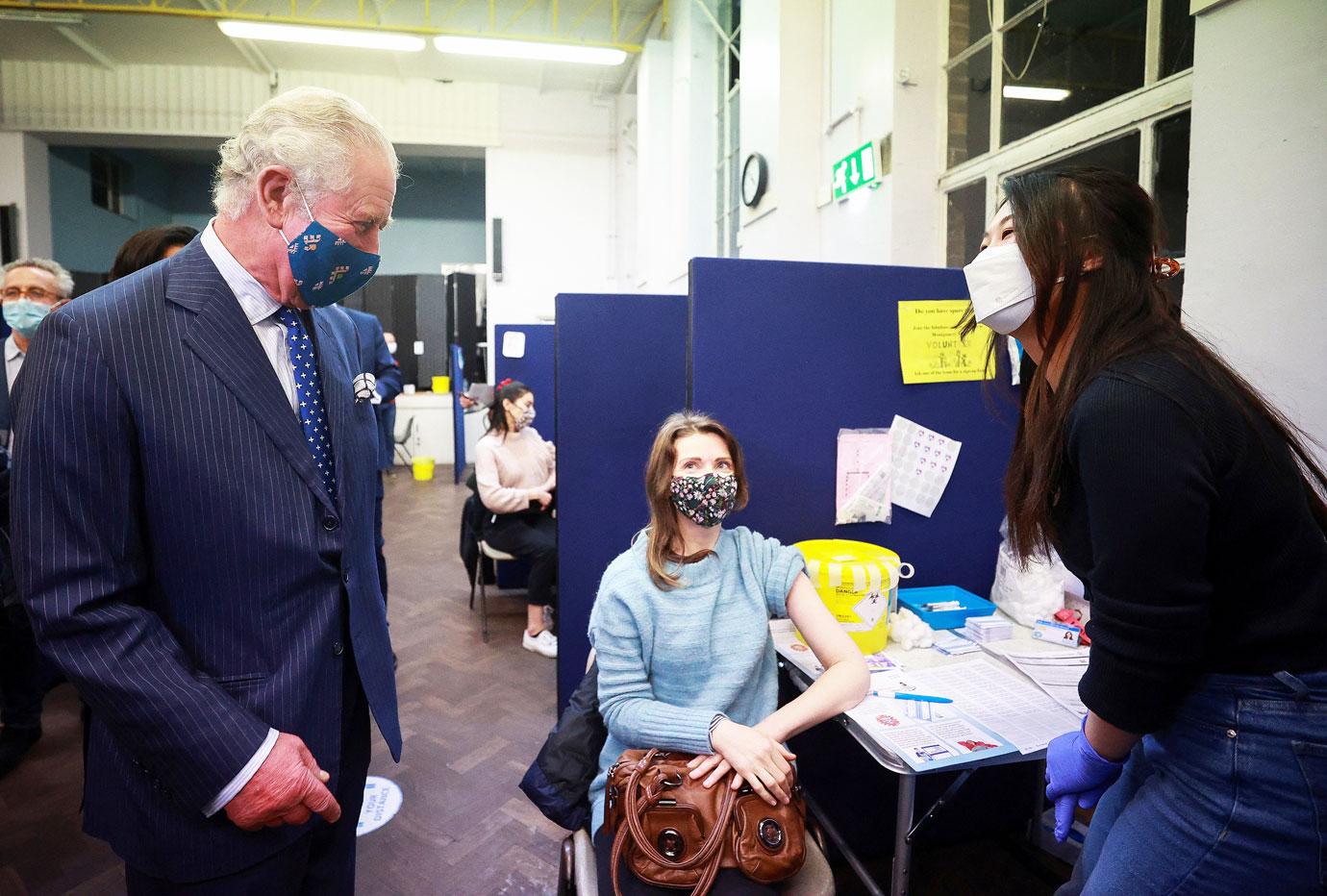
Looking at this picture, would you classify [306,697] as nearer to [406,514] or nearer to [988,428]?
[988,428]

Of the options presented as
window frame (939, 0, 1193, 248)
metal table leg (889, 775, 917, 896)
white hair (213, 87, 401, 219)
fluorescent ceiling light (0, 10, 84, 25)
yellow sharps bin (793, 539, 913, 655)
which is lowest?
metal table leg (889, 775, 917, 896)

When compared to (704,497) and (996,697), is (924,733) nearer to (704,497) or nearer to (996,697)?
(996,697)

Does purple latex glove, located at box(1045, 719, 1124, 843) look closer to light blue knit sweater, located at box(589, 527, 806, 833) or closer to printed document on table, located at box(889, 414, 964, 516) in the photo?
light blue knit sweater, located at box(589, 527, 806, 833)

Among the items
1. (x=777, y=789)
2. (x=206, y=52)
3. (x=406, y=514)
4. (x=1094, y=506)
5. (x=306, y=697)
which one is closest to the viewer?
(x=1094, y=506)

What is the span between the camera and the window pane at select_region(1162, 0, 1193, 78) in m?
2.20

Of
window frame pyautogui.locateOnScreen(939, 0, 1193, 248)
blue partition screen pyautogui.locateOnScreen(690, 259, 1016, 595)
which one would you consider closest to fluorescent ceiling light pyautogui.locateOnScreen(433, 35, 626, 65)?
window frame pyautogui.locateOnScreen(939, 0, 1193, 248)

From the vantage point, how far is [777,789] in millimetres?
1245

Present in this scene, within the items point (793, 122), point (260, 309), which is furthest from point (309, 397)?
point (793, 122)

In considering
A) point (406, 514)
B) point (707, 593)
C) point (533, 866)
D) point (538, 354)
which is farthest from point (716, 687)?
point (406, 514)

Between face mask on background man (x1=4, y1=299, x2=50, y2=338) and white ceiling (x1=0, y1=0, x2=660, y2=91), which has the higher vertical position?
white ceiling (x1=0, y1=0, x2=660, y2=91)

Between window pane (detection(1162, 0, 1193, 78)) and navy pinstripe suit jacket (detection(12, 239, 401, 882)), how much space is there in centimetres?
266

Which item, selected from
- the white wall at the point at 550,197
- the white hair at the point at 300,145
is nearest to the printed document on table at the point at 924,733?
the white hair at the point at 300,145

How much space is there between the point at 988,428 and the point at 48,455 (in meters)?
1.94

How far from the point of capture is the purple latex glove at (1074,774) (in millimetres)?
991
